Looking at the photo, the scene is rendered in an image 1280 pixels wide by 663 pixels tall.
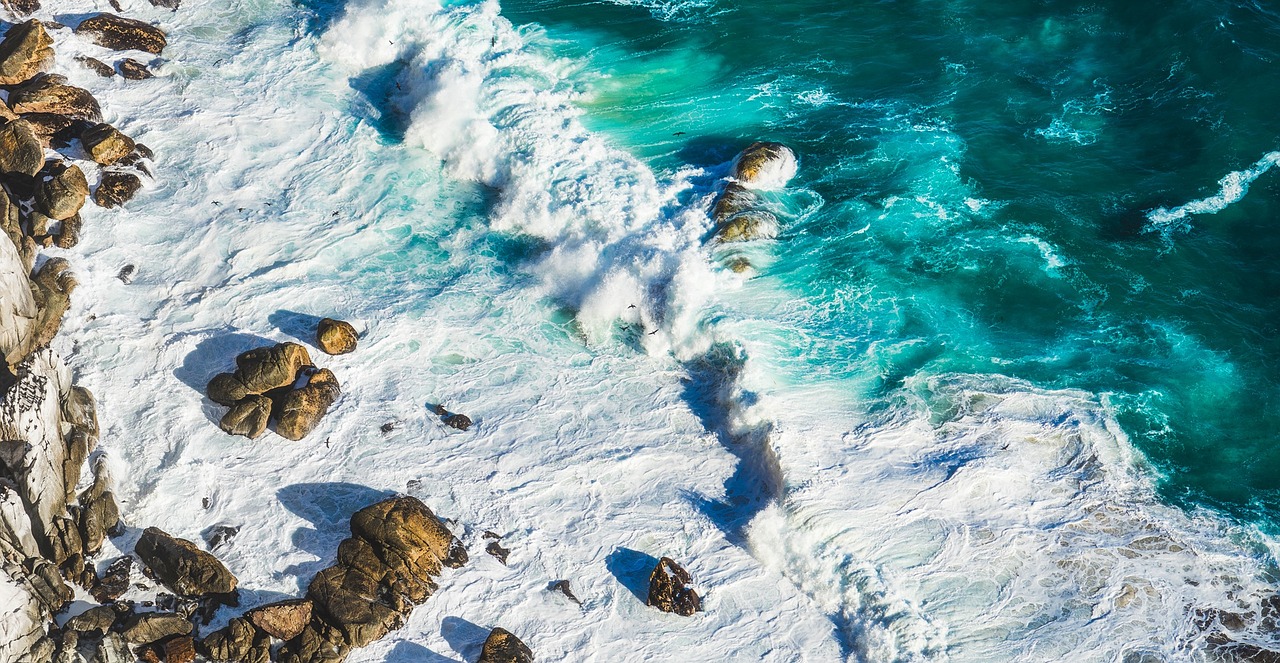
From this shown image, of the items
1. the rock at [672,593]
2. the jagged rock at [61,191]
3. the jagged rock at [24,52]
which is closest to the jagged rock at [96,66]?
the jagged rock at [24,52]

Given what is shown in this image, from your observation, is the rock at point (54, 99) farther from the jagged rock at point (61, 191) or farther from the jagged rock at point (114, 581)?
the jagged rock at point (114, 581)

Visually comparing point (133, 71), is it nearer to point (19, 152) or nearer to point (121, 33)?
point (121, 33)

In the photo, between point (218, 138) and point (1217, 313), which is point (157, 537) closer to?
point (218, 138)

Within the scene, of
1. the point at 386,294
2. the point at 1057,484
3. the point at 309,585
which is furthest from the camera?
the point at 386,294

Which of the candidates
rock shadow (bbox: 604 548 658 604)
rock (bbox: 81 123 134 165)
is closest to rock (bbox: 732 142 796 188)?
rock shadow (bbox: 604 548 658 604)

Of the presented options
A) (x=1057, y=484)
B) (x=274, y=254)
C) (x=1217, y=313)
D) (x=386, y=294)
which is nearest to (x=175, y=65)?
(x=274, y=254)
